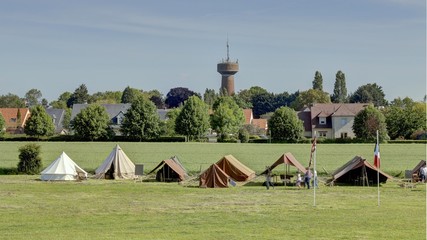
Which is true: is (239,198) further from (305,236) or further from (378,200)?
(305,236)

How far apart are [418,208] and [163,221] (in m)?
11.2

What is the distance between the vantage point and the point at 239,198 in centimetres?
3275

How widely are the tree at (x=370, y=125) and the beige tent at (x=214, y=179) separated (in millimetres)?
68165

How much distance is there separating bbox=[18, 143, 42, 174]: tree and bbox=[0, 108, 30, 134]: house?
352 ft


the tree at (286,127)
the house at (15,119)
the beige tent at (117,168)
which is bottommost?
the beige tent at (117,168)

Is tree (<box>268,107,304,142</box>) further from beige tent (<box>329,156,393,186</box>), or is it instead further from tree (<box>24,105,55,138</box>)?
beige tent (<box>329,156,393,186</box>)

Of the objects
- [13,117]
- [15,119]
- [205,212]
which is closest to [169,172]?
[205,212]

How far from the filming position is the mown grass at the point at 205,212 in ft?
72.5

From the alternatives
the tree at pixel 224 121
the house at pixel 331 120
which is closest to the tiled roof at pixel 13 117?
the tree at pixel 224 121

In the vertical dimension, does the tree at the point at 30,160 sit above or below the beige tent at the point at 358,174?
above

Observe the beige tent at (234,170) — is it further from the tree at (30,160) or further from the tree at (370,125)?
the tree at (370,125)

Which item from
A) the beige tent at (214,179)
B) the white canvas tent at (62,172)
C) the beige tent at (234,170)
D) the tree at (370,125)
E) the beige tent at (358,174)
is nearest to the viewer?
the beige tent at (214,179)

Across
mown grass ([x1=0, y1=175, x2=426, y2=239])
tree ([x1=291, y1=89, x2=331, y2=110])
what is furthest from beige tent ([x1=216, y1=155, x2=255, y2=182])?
tree ([x1=291, y1=89, x2=331, y2=110])

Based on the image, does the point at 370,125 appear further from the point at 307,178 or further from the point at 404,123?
the point at 307,178
